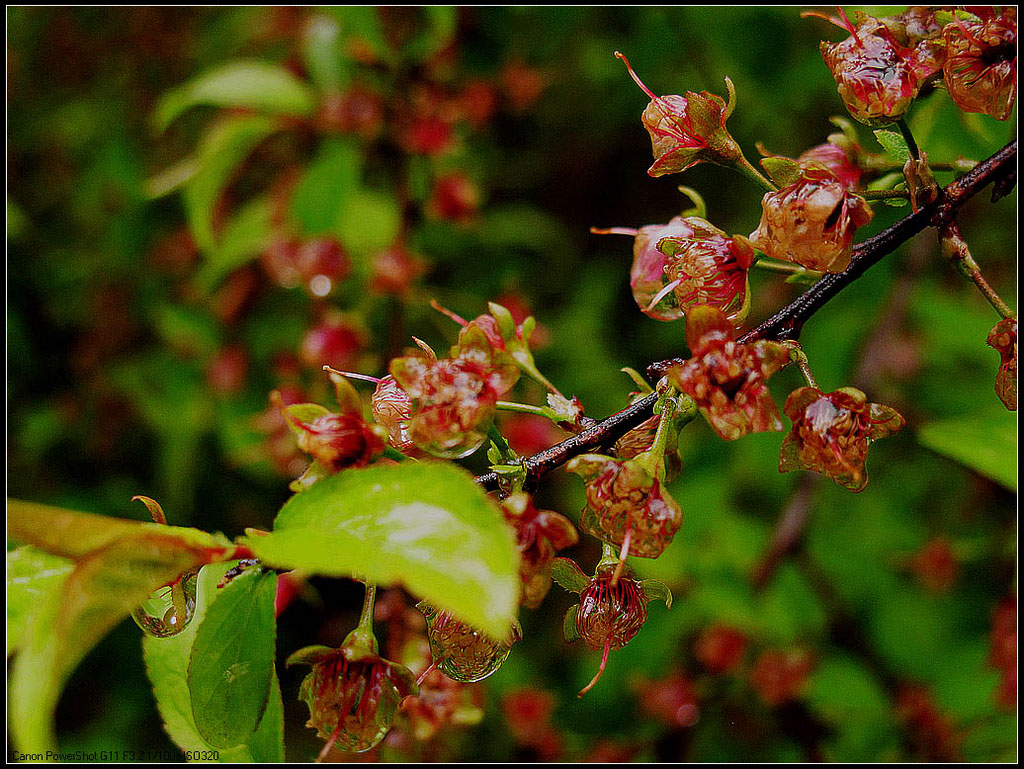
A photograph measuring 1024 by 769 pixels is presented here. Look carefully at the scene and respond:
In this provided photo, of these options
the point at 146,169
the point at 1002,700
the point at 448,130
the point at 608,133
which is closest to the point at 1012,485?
the point at 1002,700

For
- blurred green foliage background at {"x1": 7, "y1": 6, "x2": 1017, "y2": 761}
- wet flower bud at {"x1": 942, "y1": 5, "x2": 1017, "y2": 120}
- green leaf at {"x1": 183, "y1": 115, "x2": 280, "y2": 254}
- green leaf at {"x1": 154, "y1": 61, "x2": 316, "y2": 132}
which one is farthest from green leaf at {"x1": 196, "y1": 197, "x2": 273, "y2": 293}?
wet flower bud at {"x1": 942, "y1": 5, "x2": 1017, "y2": 120}

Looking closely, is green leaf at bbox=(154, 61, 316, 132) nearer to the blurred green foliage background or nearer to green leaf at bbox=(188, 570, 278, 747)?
the blurred green foliage background

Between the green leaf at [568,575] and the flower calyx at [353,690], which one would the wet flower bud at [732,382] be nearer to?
the green leaf at [568,575]

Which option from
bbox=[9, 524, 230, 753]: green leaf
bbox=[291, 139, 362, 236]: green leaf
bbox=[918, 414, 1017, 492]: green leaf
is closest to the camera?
bbox=[9, 524, 230, 753]: green leaf

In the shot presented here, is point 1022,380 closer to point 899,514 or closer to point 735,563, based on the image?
point 735,563

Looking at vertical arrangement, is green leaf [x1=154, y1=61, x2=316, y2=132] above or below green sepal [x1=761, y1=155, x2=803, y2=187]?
below

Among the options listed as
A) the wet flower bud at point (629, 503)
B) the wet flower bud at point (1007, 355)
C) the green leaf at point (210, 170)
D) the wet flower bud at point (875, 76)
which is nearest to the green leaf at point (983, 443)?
the wet flower bud at point (1007, 355)
